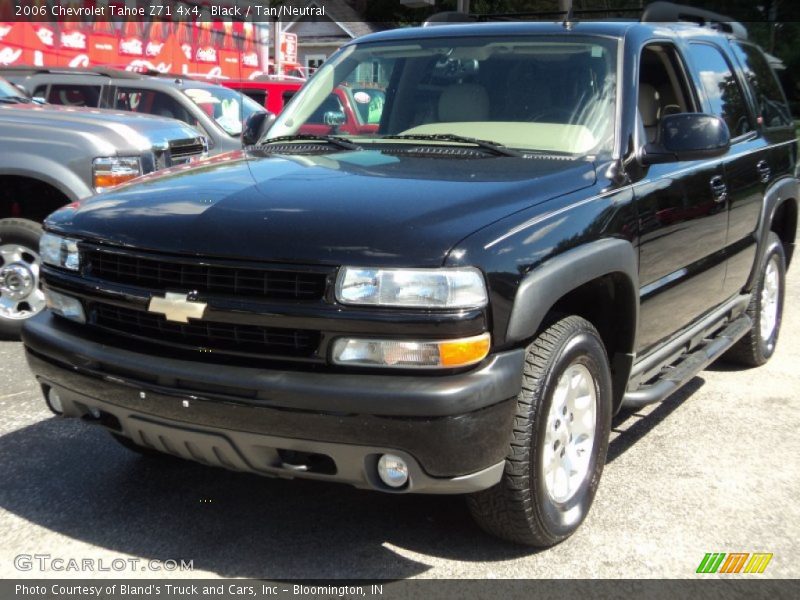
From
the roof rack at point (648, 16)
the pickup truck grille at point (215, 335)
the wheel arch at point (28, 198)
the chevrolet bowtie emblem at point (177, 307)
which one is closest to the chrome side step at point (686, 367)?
the pickup truck grille at point (215, 335)

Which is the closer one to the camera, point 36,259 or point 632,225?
point 632,225

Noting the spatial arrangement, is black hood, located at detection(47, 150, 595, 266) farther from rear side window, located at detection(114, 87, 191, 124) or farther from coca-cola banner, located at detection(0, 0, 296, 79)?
coca-cola banner, located at detection(0, 0, 296, 79)

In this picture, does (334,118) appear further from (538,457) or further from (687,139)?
(538,457)

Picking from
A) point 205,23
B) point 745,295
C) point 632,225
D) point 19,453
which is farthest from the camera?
point 205,23

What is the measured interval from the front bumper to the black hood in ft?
1.22

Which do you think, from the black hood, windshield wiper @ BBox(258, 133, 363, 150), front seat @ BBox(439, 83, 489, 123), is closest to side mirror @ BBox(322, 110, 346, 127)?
windshield wiper @ BBox(258, 133, 363, 150)

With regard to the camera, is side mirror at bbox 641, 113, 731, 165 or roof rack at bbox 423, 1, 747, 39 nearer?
side mirror at bbox 641, 113, 731, 165

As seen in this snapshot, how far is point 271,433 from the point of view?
2795 mm

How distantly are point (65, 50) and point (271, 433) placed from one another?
815 inches

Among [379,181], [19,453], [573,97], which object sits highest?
[573,97]

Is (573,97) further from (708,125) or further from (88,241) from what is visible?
(88,241)

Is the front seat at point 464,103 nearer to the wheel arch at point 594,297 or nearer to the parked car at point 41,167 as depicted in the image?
the wheel arch at point 594,297

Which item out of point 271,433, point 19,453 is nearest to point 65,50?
point 19,453

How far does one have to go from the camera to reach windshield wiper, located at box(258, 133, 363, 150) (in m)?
3.92
